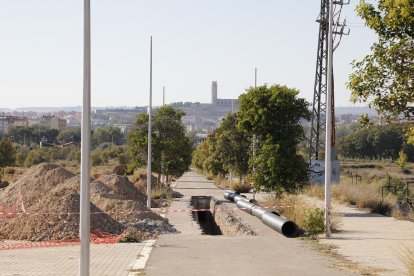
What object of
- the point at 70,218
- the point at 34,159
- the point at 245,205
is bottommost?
the point at 34,159

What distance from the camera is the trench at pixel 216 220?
26.8m

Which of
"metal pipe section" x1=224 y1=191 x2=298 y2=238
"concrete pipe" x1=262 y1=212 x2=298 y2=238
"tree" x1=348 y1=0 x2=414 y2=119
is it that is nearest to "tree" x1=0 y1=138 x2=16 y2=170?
"metal pipe section" x1=224 y1=191 x2=298 y2=238

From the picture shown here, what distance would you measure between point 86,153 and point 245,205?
905 inches

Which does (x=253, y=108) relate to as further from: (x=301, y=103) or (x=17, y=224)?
(x=17, y=224)

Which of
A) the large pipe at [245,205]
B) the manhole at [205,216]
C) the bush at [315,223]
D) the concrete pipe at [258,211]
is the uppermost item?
the bush at [315,223]

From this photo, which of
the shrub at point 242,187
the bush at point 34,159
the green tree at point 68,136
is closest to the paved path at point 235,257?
the shrub at point 242,187

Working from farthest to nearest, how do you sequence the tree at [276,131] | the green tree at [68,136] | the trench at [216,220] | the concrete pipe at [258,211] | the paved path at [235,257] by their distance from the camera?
the green tree at [68,136], the tree at [276,131], the concrete pipe at [258,211], the trench at [216,220], the paved path at [235,257]

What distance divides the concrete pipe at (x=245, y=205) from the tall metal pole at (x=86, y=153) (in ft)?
69.6

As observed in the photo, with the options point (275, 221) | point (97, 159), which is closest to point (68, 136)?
point (97, 159)

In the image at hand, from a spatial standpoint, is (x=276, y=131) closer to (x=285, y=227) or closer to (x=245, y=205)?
(x=245, y=205)

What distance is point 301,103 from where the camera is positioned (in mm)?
32750

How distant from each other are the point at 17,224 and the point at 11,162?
51.7 metres

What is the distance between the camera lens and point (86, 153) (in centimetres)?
1049

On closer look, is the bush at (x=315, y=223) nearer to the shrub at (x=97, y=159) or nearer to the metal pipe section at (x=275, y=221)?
the metal pipe section at (x=275, y=221)
